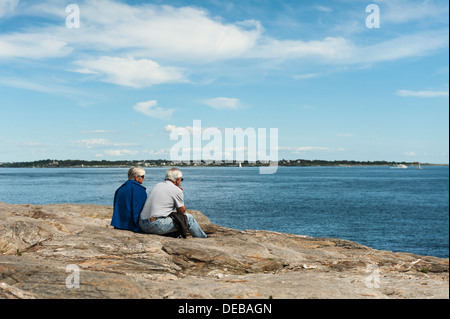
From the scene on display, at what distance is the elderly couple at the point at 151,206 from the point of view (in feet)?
31.9

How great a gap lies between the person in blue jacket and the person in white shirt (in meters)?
0.28

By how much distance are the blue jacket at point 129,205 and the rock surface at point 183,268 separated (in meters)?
0.51

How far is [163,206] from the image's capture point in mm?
9758

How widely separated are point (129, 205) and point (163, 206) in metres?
1.13

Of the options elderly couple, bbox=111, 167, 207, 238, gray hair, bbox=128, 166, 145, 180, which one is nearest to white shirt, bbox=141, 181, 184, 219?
elderly couple, bbox=111, 167, 207, 238

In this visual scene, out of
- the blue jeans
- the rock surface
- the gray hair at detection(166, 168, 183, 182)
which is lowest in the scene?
the rock surface

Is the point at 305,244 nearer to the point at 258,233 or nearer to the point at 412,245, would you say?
the point at 258,233

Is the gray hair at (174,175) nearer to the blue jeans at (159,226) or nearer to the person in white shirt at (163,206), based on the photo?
the person in white shirt at (163,206)

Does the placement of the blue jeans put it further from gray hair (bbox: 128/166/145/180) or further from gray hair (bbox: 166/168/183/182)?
gray hair (bbox: 128/166/145/180)

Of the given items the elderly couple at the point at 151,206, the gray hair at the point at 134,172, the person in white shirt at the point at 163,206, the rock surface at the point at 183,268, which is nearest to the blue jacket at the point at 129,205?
the elderly couple at the point at 151,206

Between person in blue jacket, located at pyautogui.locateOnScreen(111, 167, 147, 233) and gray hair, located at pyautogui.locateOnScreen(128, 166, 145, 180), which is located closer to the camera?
person in blue jacket, located at pyautogui.locateOnScreen(111, 167, 147, 233)

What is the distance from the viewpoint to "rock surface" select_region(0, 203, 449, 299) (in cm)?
625
